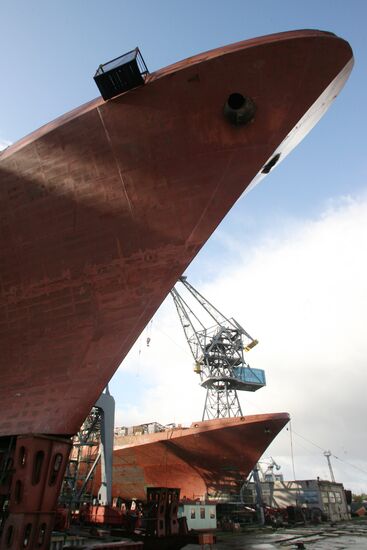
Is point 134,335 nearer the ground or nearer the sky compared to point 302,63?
nearer the ground

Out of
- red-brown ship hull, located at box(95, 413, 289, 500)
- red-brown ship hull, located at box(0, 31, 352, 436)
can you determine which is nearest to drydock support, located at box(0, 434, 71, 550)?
red-brown ship hull, located at box(0, 31, 352, 436)

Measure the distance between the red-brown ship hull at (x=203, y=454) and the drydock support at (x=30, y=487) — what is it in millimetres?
16052

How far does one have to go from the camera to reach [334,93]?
906cm

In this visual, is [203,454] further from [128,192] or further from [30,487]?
[128,192]

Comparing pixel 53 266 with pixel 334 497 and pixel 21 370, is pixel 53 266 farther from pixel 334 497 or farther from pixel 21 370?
pixel 334 497

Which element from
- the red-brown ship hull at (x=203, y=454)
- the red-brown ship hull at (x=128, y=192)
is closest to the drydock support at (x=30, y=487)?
the red-brown ship hull at (x=128, y=192)

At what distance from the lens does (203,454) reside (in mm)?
22281

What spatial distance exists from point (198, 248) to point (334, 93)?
15.7ft

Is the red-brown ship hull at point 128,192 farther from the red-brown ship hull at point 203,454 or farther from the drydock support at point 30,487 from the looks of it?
the red-brown ship hull at point 203,454

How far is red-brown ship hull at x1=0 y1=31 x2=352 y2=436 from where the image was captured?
8.09m

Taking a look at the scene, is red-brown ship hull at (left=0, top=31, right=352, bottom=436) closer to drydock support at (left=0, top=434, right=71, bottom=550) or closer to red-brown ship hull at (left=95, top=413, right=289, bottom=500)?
drydock support at (left=0, top=434, right=71, bottom=550)

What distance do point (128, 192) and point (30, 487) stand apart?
589 centimetres

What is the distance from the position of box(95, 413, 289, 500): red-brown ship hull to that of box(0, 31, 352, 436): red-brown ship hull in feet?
51.8

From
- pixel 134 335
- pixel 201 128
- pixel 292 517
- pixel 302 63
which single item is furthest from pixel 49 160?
pixel 292 517
